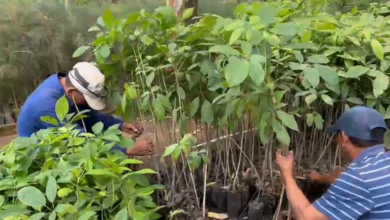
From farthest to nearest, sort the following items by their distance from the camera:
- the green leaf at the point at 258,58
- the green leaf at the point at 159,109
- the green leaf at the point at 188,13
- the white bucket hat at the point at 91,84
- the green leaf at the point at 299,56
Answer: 1. the white bucket hat at the point at 91,84
2. the green leaf at the point at 188,13
3. the green leaf at the point at 159,109
4. the green leaf at the point at 299,56
5. the green leaf at the point at 258,58

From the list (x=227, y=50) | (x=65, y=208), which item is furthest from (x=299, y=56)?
(x=65, y=208)

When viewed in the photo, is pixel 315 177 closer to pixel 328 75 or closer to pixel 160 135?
pixel 328 75

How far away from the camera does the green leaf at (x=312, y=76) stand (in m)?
1.47

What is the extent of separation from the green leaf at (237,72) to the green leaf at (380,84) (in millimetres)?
527

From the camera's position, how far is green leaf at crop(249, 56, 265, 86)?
52.8 inches

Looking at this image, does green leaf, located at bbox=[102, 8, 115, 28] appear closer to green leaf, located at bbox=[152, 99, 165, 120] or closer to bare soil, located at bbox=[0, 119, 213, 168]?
green leaf, located at bbox=[152, 99, 165, 120]

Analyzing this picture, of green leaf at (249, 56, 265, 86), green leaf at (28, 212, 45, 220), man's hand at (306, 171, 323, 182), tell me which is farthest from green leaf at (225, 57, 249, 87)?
man's hand at (306, 171, 323, 182)

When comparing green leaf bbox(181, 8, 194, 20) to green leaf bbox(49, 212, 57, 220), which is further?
green leaf bbox(181, 8, 194, 20)

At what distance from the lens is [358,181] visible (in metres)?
1.27

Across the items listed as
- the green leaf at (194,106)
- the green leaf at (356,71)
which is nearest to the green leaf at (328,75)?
the green leaf at (356,71)

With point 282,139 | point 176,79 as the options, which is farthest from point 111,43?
point 282,139

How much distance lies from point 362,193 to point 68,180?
0.85 meters

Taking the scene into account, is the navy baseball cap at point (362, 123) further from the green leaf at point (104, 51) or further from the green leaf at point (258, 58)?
the green leaf at point (104, 51)

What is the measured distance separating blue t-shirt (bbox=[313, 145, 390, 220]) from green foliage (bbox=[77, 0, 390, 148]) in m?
0.25
